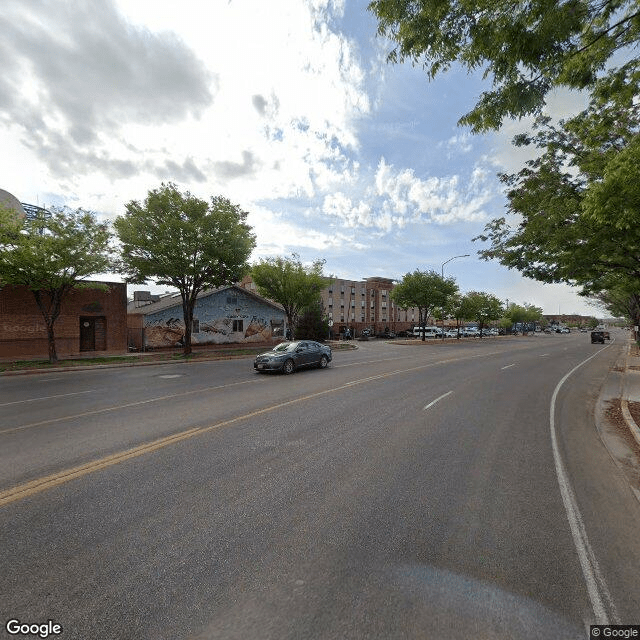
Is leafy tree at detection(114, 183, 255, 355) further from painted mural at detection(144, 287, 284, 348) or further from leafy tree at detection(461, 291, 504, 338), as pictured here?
leafy tree at detection(461, 291, 504, 338)

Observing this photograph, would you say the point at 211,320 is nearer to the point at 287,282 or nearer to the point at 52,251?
the point at 287,282

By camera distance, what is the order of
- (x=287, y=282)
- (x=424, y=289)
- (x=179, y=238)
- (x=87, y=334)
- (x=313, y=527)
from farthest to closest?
(x=424, y=289) < (x=287, y=282) < (x=87, y=334) < (x=179, y=238) < (x=313, y=527)

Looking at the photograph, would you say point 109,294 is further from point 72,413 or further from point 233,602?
point 233,602

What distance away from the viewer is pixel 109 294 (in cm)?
2691

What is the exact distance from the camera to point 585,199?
268 inches

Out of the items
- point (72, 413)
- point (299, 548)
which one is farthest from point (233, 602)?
point (72, 413)

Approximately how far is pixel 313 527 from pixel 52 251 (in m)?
20.8

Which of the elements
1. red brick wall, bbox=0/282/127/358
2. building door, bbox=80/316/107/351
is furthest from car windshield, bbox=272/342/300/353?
building door, bbox=80/316/107/351

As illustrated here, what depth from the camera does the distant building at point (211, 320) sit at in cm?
3030

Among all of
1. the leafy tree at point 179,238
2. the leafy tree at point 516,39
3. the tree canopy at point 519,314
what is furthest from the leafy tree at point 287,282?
the tree canopy at point 519,314

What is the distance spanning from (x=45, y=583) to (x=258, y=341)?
117 ft

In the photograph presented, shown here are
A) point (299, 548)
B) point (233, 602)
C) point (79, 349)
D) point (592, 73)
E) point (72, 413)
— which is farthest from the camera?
point (79, 349)

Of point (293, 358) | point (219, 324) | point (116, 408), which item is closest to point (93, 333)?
point (219, 324)

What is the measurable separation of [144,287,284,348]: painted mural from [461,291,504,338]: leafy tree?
A: 123 feet
